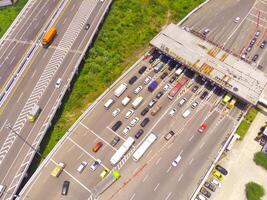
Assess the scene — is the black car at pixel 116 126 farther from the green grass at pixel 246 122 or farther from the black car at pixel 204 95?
the green grass at pixel 246 122

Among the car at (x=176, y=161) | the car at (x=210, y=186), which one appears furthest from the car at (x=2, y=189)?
the car at (x=210, y=186)

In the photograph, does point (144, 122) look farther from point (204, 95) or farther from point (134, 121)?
point (204, 95)

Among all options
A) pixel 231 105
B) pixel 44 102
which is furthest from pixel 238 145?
pixel 44 102

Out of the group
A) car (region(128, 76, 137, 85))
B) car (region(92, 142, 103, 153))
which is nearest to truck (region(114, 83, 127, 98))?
car (region(128, 76, 137, 85))

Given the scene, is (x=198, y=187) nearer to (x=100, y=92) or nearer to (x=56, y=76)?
(x=100, y=92)

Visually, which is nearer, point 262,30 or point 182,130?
point 182,130

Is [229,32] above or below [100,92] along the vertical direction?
above

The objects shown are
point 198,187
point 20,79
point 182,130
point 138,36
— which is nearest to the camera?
point 198,187
